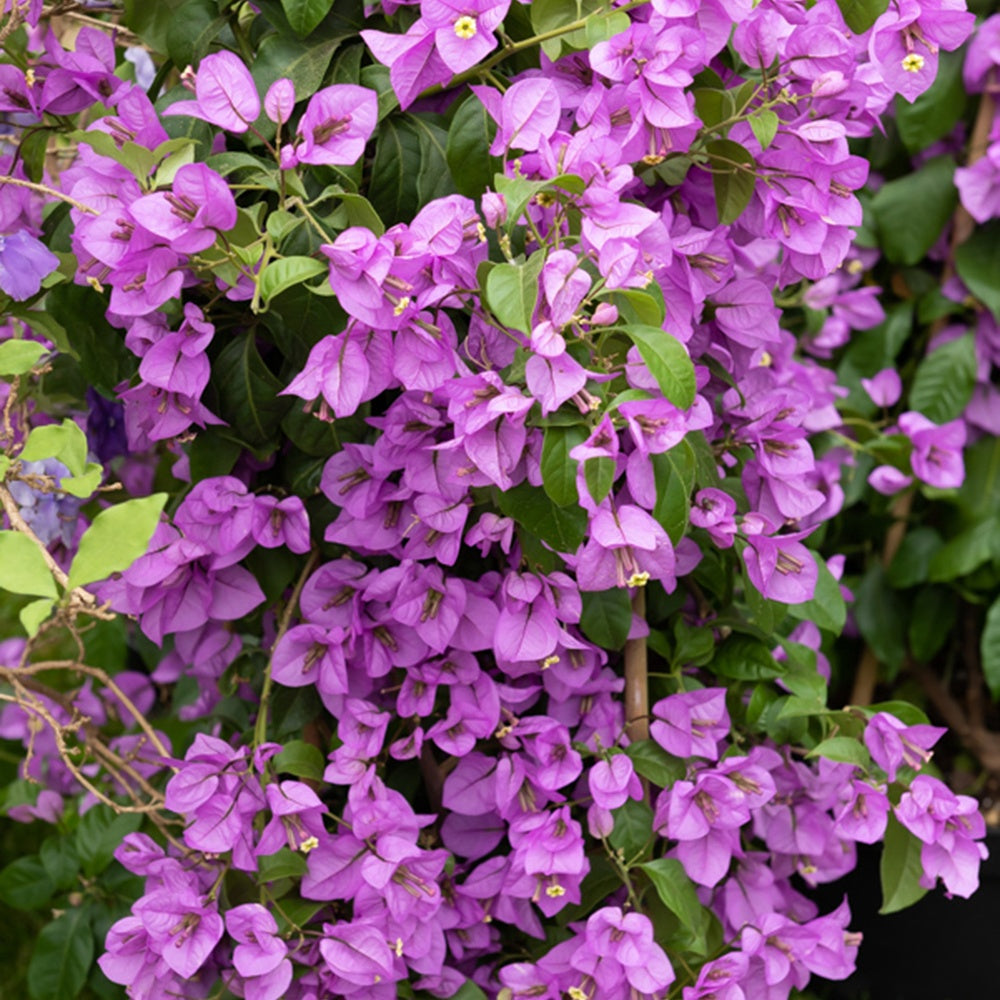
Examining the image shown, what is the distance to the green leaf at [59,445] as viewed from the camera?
746 millimetres

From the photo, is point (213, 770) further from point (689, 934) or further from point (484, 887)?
point (689, 934)

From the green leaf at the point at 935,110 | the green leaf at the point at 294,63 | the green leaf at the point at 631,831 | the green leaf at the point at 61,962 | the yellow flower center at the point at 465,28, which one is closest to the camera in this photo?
the yellow flower center at the point at 465,28

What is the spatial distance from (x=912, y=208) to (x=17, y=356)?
3.68 feet

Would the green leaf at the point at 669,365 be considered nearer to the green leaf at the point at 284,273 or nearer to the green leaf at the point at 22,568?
the green leaf at the point at 284,273

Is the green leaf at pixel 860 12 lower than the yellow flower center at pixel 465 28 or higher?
lower

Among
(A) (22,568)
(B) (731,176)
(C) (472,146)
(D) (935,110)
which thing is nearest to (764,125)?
(B) (731,176)

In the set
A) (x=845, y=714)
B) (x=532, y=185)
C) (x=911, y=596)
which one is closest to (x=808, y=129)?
(x=532, y=185)

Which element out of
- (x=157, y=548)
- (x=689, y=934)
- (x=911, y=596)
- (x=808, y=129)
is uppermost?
(x=808, y=129)

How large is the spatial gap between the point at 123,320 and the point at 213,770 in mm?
337

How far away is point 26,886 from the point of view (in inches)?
48.7

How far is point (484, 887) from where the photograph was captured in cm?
98

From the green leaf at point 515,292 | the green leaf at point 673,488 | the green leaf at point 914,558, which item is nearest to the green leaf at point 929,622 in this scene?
the green leaf at point 914,558

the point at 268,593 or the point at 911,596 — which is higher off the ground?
the point at 268,593

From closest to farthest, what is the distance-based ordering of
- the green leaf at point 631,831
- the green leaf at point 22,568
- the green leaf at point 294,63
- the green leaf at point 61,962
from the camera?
the green leaf at point 22,568, the green leaf at point 294,63, the green leaf at point 631,831, the green leaf at point 61,962
